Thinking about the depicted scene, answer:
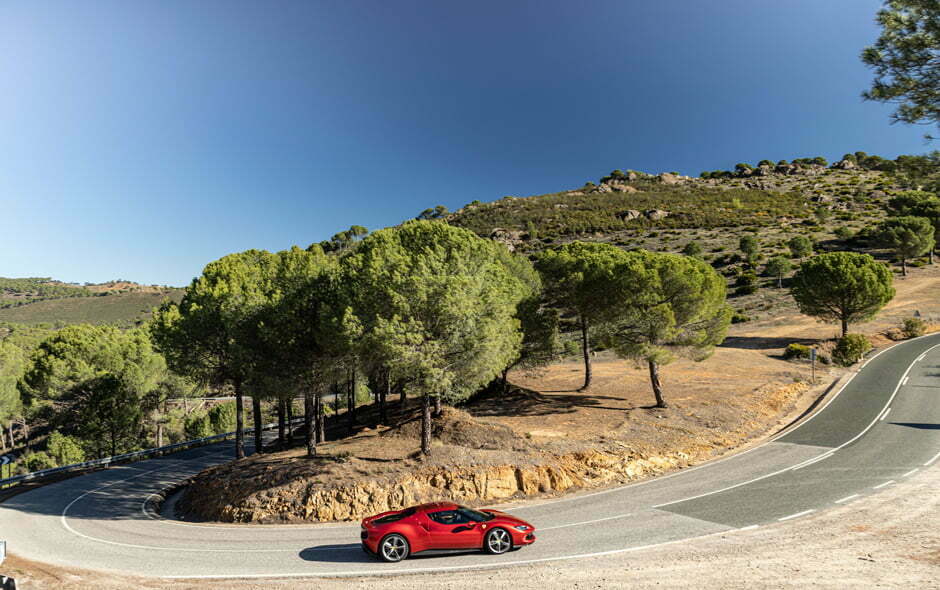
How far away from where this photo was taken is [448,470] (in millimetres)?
17719

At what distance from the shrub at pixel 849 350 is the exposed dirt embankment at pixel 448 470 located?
21.0 meters

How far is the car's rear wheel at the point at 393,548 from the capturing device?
1147cm

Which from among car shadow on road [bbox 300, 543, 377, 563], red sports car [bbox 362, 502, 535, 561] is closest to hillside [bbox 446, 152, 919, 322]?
red sports car [bbox 362, 502, 535, 561]

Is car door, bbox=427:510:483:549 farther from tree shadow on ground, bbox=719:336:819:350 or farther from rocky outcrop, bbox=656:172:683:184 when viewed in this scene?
rocky outcrop, bbox=656:172:683:184

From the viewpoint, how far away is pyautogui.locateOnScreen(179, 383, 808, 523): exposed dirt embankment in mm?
16500

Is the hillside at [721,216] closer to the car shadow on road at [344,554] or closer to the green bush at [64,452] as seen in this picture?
the car shadow on road at [344,554]

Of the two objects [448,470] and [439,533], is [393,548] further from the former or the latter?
[448,470]

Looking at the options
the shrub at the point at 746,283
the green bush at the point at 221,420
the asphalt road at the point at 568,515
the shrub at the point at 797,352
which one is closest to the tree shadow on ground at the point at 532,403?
the asphalt road at the point at 568,515

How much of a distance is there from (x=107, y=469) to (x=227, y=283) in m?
15.8

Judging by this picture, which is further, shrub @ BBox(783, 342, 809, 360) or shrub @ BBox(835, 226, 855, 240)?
shrub @ BBox(835, 226, 855, 240)

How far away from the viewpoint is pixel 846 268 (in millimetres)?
42562

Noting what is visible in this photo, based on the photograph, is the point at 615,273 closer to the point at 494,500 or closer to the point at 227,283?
the point at 494,500

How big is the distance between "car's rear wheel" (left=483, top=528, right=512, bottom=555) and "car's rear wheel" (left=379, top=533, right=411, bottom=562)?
2.07 metres

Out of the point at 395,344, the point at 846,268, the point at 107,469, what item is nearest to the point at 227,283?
the point at 395,344
